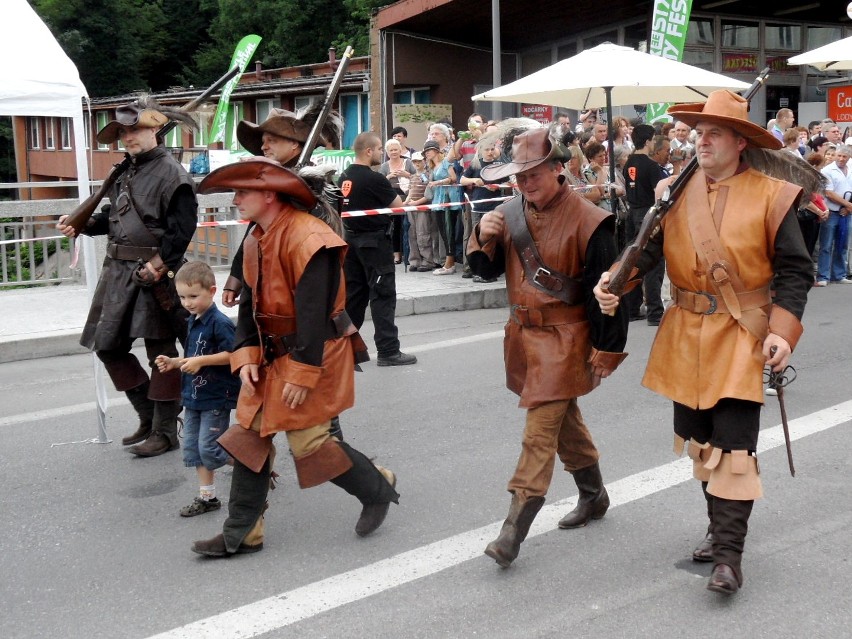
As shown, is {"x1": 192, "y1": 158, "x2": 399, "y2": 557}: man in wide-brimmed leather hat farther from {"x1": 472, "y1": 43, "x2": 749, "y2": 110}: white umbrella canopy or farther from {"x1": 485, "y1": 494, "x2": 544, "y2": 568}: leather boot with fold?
{"x1": 472, "y1": 43, "x2": 749, "y2": 110}: white umbrella canopy

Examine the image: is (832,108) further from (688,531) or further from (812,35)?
(688,531)

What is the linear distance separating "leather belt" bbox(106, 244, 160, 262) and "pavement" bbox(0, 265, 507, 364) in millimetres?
3254

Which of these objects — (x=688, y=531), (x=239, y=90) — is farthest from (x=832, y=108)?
(x=239, y=90)

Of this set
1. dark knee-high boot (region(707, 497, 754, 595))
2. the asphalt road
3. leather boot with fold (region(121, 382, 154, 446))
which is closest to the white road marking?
the asphalt road

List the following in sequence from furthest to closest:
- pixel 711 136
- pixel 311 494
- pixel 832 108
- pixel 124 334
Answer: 1. pixel 832 108
2. pixel 124 334
3. pixel 311 494
4. pixel 711 136

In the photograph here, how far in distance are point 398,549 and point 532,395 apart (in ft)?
3.00

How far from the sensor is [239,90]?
1211 inches

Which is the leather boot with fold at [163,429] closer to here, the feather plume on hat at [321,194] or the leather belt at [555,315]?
the feather plume on hat at [321,194]

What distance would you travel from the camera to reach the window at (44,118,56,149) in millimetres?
43556

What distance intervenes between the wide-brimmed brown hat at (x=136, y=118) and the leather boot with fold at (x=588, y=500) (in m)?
2.93

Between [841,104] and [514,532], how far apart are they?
1577cm

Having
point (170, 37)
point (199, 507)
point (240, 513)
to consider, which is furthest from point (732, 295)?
point (170, 37)

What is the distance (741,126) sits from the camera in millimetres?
3820

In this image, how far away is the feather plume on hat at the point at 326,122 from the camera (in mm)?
5074
